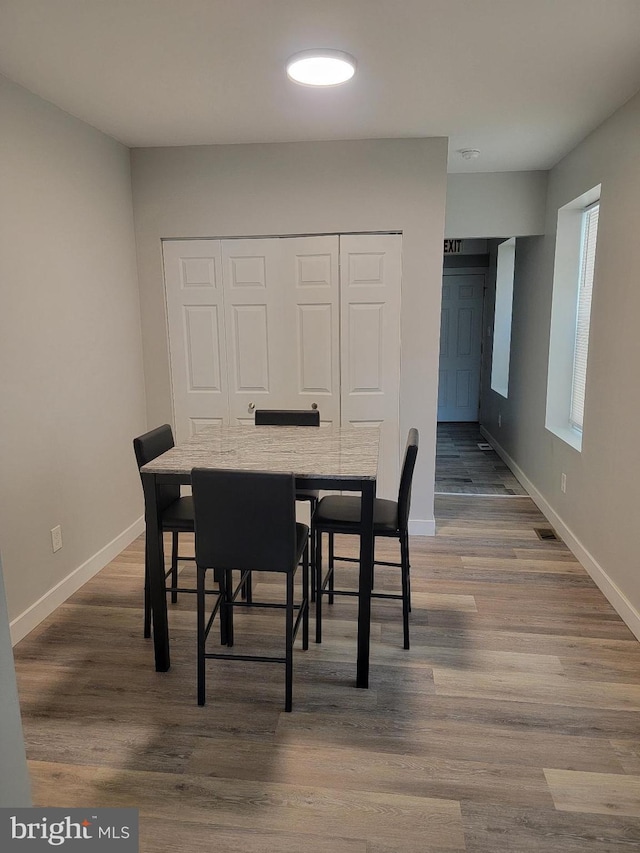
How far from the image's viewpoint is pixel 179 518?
2576mm

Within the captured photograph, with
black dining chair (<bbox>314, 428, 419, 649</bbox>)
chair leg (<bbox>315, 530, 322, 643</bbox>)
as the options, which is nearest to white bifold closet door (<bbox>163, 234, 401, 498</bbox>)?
black dining chair (<bbox>314, 428, 419, 649</bbox>)

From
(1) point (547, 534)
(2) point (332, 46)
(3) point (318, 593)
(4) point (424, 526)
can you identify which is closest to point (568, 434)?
(1) point (547, 534)

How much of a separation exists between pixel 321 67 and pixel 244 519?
194 cm

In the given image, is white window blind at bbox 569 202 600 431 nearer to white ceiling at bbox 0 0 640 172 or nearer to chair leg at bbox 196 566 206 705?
white ceiling at bbox 0 0 640 172

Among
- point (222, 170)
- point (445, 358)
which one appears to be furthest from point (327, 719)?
point (445, 358)

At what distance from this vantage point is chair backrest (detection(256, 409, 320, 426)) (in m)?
3.27

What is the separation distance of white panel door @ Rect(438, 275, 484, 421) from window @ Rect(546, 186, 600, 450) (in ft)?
11.6

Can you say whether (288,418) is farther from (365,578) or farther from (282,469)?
(365,578)

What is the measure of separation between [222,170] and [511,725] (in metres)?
3.52

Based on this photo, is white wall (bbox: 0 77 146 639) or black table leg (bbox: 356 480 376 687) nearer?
black table leg (bbox: 356 480 376 687)

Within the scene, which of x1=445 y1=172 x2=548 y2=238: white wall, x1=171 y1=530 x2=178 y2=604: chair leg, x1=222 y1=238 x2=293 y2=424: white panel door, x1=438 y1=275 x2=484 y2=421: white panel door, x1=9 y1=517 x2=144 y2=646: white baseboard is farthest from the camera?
x1=438 y1=275 x2=484 y2=421: white panel door

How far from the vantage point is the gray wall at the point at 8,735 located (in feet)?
3.87

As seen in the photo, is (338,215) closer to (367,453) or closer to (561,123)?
(561,123)

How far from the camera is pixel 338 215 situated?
3.70 m
